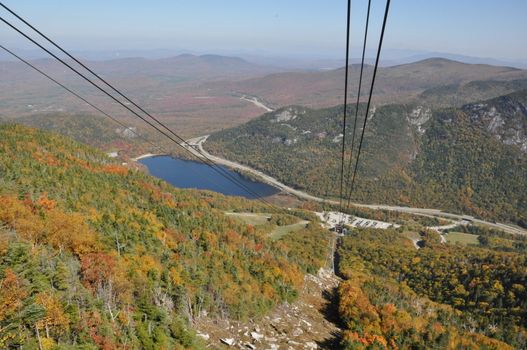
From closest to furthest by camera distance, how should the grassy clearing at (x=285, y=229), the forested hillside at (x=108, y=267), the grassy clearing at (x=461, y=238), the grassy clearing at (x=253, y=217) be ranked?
the forested hillside at (x=108, y=267), the grassy clearing at (x=285, y=229), the grassy clearing at (x=253, y=217), the grassy clearing at (x=461, y=238)

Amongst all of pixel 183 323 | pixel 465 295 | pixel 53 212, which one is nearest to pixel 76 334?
pixel 183 323

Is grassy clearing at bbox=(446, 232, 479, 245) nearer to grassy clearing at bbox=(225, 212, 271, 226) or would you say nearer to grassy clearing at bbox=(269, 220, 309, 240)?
grassy clearing at bbox=(269, 220, 309, 240)

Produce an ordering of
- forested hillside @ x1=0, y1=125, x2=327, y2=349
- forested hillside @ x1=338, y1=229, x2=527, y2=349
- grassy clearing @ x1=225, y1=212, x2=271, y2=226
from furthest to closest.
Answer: grassy clearing @ x1=225, y1=212, x2=271, y2=226 < forested hillside @ x1=338, y1=229, x2=527, y2=349 < forested hillside @ x1=0, y1=125, x2=327, y2=349

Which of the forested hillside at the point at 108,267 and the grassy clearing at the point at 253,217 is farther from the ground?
the forested hillside at the point at 108,267

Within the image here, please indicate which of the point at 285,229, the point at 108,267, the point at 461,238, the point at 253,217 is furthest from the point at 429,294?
the point at 108,267

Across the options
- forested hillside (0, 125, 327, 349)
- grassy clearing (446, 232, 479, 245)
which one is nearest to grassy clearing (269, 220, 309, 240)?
forested hillside (0, 125, 327, 349)

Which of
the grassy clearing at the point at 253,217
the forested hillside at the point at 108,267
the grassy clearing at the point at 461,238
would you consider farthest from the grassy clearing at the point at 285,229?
the grassy clearing at the point at 461,238

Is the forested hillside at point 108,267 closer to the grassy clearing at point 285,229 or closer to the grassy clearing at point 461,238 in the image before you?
the grassy clearing at point 285,229
